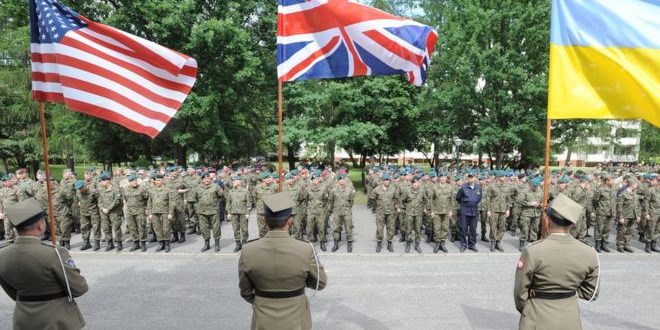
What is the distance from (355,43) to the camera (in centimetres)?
572

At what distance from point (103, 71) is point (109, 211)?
21.2 ft

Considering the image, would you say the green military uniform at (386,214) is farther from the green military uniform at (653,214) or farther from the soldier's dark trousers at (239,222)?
the green military uniform at (653,214)

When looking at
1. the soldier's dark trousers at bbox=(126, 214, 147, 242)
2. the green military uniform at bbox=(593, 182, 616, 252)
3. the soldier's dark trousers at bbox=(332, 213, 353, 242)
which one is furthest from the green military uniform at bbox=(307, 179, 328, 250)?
the green military uniform at bbox=(593, 182, 616, 252)

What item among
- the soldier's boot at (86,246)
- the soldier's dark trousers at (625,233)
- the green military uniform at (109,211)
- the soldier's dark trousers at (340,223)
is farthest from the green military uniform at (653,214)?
the soldier's boot at (86,246)

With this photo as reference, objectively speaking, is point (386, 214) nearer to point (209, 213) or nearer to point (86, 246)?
point (209, 213)

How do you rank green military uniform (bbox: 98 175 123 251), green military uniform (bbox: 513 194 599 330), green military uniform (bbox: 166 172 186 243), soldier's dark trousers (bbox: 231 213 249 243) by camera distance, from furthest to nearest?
green military uniform (bbox: 166 172 186 243) → soldier's dark trousers (bbox: 231 213 249 243) → green military uniform (bbox: 98 175 123 251) → green military uniform (bbox: 513 194 599 330)

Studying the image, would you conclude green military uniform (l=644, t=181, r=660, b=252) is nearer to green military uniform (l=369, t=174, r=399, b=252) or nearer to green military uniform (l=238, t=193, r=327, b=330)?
green military uniform (l=369, t=174, r=399, b=252)

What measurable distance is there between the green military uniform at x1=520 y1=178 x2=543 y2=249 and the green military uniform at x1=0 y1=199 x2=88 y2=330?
1012 cm

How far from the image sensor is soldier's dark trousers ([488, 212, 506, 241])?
1098 cm

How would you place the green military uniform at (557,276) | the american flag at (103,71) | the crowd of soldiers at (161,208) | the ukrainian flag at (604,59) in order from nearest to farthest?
the green military uniform at (557,276) → the ukrainian flag at (604,59) → the american flag at (103,71) → the crowd of soldiers at (161,208)

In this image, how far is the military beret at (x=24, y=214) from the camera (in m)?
3.59

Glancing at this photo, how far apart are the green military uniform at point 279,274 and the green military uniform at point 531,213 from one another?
888 centimetres

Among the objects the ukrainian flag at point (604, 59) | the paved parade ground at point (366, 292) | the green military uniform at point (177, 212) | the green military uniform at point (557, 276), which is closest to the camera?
the green military uniform at point (557, 276)

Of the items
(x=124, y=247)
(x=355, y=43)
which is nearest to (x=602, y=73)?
(x=355, y=43)
